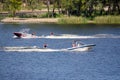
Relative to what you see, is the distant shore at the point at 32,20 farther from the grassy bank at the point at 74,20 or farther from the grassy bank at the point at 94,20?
the grassy bank at the point at 94,20

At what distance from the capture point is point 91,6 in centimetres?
12875

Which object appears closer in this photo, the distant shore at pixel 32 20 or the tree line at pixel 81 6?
the distant shore at pixel 32 20

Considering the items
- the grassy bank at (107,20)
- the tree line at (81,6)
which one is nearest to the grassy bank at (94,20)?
the grassy bank at (107,20)

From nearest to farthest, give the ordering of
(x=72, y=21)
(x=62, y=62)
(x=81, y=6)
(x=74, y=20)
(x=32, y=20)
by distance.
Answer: (x=62, y=62) < (x=72, y=21) < (x=74, y=20) < (x=32, y=20) < (x=81, y=6)

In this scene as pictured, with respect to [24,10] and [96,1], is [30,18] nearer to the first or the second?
[96,1]

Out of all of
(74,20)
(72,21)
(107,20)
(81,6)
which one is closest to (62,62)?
(72,21)

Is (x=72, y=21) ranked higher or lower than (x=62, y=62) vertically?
lower

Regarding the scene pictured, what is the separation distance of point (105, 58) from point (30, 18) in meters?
63.6

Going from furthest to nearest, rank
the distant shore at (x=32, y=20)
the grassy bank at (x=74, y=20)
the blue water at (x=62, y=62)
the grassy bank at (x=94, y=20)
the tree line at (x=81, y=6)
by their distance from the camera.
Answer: the tree line at (x=81, y=6)
the distant shore at (x=32, y=20)
the grassy bank at (x=74, y=20)
the grassy bank at (x=94, y=20)
the blue water at (x=62, y=62)

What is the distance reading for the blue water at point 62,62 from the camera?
53.5 meters

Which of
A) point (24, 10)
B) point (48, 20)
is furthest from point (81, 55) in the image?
point (24, 10)

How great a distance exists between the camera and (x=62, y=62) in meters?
63.3

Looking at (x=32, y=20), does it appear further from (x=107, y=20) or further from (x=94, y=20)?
(x=107, y=20)

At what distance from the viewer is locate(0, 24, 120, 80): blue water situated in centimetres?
5347
